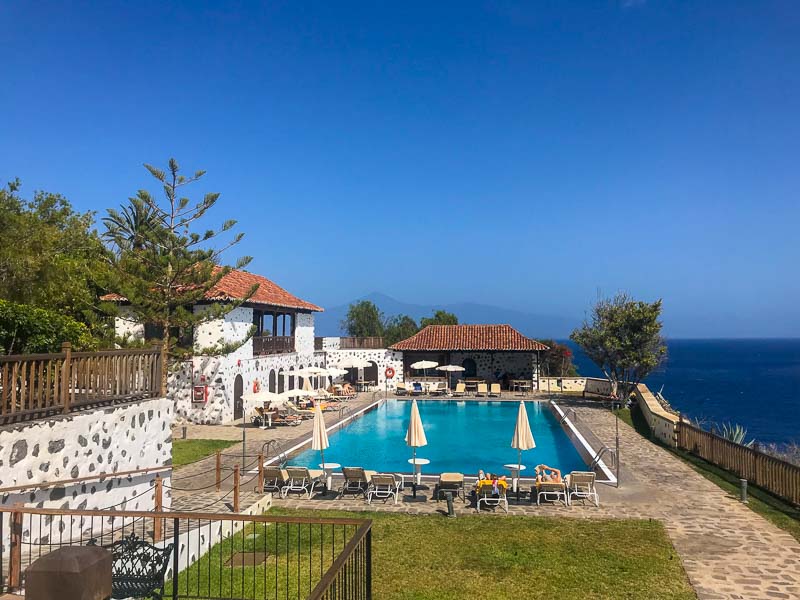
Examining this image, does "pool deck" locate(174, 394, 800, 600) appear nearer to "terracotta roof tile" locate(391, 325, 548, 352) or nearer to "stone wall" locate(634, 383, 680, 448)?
"stone wall" locate(634, 383, 680, 448)

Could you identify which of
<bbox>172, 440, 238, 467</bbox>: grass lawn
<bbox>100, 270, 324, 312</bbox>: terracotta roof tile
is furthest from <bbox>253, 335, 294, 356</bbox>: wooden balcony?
<bbox>172, 440, 238, 467</bbox>: grass lawn

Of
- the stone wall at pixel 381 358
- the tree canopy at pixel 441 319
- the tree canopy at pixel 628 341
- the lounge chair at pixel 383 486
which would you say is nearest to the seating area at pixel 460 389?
the stone wall at pixel 381 358

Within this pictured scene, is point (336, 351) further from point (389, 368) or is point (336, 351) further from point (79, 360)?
point (79, 360)

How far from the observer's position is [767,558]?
8062 millimetres

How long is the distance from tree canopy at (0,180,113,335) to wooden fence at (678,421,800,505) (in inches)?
657

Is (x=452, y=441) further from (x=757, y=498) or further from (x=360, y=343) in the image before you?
(x=360, y=343)

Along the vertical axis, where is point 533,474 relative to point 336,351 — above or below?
below

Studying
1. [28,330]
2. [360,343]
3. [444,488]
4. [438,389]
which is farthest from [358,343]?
[28,330]

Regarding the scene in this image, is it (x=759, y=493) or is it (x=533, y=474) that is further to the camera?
(x=533, y=474)

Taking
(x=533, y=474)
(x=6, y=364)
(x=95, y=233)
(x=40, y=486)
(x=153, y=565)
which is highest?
(x=95, y=233)

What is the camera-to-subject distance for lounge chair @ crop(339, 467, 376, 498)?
1195cm

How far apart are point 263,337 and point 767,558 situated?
2084 centimetres

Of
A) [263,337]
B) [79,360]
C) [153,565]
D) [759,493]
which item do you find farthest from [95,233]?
[759,493]

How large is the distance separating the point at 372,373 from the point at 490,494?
920 inches
